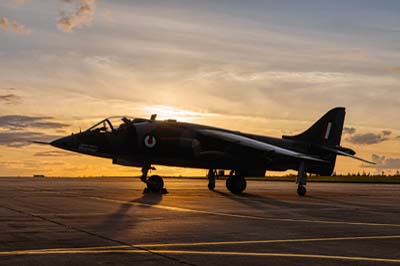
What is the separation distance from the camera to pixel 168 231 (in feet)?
38.4

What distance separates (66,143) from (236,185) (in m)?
9.01

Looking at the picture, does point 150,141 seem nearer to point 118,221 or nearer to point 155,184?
point 155,184

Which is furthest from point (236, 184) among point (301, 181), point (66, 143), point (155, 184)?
point (66, 143)

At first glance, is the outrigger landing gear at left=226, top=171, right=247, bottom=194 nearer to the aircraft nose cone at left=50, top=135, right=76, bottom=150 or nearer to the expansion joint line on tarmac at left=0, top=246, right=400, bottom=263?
the aircraft nose cone at left=50, top=135, right=76, bottom=150

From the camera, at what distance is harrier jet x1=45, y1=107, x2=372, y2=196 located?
2623 cm

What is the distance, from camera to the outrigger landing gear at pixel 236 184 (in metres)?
29.2

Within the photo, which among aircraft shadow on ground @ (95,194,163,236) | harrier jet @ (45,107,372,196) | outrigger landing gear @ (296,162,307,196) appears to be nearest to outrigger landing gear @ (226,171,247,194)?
harrier jet @ (45,107,372,196)

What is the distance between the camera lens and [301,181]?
93.6ft

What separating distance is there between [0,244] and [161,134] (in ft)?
58.1

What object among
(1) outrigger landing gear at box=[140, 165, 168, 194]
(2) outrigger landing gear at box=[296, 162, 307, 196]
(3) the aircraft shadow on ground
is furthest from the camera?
(2) outrigger landing gear at box=[296, 162, 307, 196]

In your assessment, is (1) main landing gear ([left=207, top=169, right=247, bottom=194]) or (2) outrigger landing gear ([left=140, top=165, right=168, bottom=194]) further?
(1) main landing gear ([left=207, top=169, right=247, bottom=194])

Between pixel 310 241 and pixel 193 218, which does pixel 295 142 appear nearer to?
pixel 193 218

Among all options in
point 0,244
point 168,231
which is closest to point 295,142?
point 168,231

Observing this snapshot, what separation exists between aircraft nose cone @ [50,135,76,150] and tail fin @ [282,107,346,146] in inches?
498
